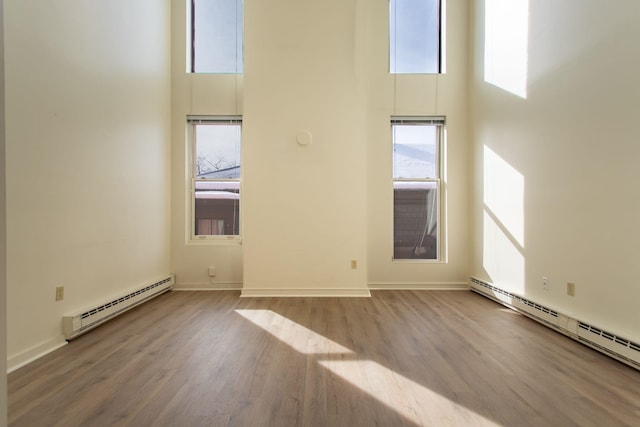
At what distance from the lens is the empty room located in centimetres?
172

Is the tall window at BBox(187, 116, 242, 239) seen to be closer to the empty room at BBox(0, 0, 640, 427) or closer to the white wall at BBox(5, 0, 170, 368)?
the empty room at BBox(0, 0, 640, 427)

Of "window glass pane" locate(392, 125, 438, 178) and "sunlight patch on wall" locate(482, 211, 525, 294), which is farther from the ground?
"window glass pane" locate(392, 125, 438, 178)

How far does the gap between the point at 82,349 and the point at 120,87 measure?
8.06 feet

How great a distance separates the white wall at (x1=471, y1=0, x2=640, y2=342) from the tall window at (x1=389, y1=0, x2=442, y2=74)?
1.06 metres

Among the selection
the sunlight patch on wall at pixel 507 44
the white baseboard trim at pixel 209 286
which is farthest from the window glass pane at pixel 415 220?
the white baseboard trim at pixel 209 286

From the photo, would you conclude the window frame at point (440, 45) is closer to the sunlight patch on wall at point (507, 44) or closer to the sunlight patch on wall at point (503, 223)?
the sunlight patch on wall at point (507, 44)

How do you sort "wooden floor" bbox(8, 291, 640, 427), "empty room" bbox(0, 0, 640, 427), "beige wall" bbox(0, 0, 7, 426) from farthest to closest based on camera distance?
"empty room" bbox(0, 0, 640, 427)
"wooden floor" bbox(8, 291, 640, 427)
"beige wall" bbox(0, 0, 7, 426)

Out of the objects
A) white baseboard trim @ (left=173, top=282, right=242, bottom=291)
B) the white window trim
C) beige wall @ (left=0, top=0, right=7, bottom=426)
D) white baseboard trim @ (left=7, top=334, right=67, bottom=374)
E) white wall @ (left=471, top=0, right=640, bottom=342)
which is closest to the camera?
beige wall @ (left=0, top=0, right=7, bottom=426)

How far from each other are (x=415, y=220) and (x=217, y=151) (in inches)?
119

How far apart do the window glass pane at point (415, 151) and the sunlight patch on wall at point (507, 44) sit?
968 millimetres

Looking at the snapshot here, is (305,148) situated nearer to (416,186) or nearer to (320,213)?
(320,213)

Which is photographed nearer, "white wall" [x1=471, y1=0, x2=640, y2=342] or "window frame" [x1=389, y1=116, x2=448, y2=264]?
"white wall" [x1=471, y1=0, x2=640, y2=342]

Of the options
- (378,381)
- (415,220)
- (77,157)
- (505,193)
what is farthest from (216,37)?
(378,381)

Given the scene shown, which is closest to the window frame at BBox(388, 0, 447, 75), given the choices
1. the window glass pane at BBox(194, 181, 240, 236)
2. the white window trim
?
the white window trim
